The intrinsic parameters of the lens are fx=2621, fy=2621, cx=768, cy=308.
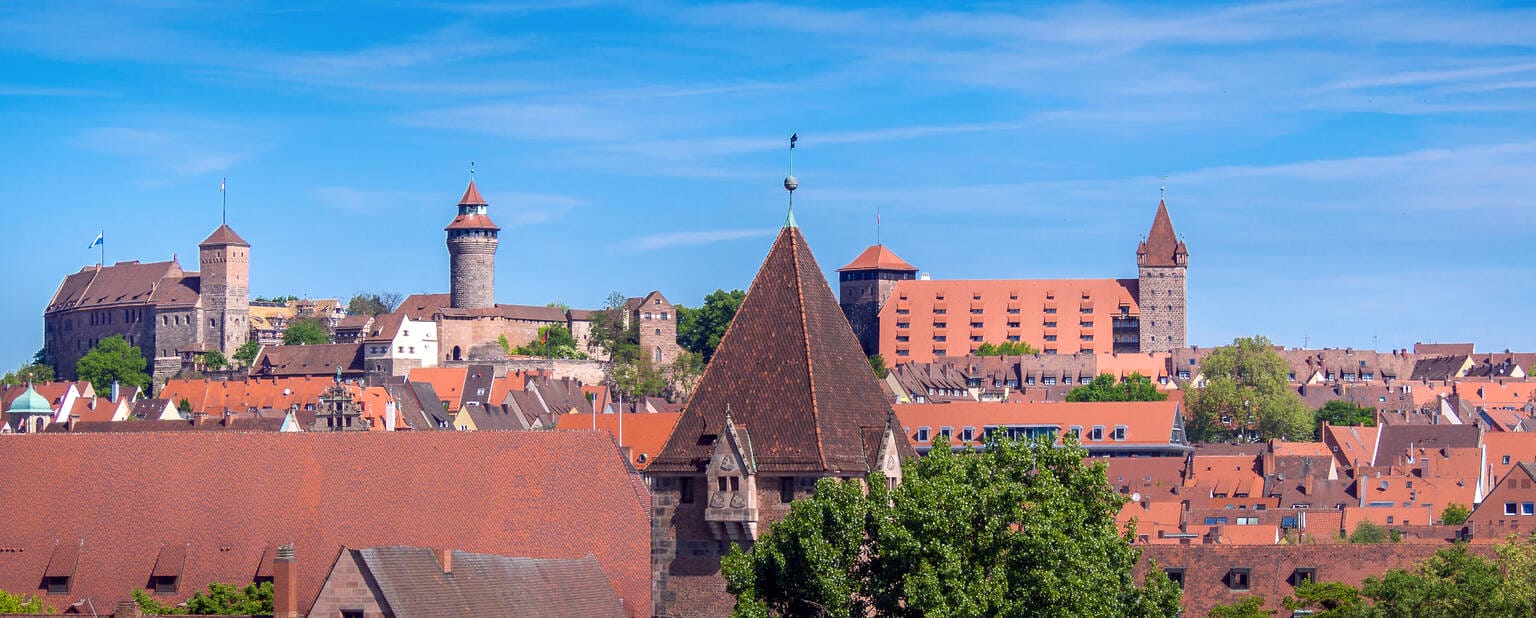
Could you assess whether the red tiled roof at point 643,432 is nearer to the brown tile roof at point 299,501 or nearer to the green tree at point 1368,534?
the green tree at point 1368,534

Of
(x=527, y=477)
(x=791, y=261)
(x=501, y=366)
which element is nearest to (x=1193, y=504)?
(x=527, y=477)

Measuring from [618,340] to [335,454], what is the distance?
463 ft

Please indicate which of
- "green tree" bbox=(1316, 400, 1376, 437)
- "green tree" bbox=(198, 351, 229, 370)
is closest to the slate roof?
"green tree" bbox=(1316, 400, 1376, 437)

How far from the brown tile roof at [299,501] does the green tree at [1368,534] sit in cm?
3818

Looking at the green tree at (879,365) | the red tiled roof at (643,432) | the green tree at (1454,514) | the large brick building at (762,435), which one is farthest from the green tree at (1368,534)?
the green tree at (879,365)

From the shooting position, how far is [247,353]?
192 m

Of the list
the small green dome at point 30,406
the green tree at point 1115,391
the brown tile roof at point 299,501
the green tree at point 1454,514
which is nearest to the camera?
the brown tile roof at point 299,501

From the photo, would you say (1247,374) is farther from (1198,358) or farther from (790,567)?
(790,567)

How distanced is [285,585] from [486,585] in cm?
450

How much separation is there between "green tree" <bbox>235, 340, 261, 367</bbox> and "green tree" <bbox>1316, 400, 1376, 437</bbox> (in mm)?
75586

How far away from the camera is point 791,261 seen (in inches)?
1455

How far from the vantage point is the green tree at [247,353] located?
19138 centimetres

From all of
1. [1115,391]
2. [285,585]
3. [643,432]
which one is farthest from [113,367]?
[285,585]

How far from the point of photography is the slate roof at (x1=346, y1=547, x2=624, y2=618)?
38562mm
